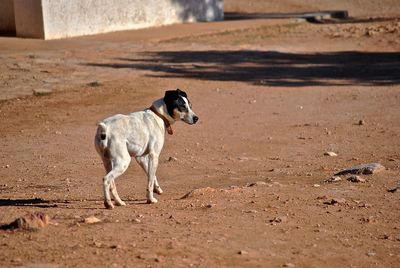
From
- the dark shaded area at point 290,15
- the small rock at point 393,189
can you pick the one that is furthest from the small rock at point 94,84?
the dark shaded area at point 290,15

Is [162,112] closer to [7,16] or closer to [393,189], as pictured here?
[393,189]

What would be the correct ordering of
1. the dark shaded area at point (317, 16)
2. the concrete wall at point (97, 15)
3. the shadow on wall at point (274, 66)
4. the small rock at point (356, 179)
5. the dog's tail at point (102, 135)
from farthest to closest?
the dark shaded area at point (317, 16) → the concrete wall at point (97, 15) → the shadow on wall at point (274, 66) → the small rock at point (356, 179) → the dog's tail at point (102, 135)

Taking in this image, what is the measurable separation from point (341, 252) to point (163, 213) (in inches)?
72.8

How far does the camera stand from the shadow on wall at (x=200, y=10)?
30.1 meters

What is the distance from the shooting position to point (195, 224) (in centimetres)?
824

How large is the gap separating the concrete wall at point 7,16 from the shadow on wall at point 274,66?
4318 millimetres

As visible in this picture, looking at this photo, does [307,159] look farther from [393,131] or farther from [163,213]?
[163,213]

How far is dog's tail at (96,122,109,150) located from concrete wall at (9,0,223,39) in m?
15.6

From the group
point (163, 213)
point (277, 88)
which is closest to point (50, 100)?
point (277, 88)

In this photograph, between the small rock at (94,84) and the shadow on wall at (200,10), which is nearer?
the small rock at (94,84)

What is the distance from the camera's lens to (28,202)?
9383 millimetres

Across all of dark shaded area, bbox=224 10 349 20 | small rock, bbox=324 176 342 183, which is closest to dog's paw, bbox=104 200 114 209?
small rock, bbox=324 176 342 183

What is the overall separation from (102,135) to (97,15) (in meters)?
17.6

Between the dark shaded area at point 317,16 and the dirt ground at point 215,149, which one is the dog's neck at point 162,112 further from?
the dark shaded area at point 317,16
